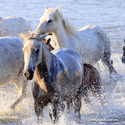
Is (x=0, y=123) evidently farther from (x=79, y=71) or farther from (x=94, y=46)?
(x=94, y=46)

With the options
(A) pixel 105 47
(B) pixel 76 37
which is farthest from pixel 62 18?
(A) pixel 105 47

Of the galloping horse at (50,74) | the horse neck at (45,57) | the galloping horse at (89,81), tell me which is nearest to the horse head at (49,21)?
the galloping horse at (89,81)

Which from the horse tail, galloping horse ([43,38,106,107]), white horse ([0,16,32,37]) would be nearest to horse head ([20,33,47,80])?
galloping horse ([43,38,106,107])

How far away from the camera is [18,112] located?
5434mm

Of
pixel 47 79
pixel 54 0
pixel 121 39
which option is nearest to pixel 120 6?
pixel 54 0

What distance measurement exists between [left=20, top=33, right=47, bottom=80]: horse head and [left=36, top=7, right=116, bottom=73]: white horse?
1818 mm

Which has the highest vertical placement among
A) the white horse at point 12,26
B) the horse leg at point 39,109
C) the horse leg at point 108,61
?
the white horse at point 12,26

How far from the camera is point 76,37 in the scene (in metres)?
6.32

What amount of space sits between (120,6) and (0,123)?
53.2 ft

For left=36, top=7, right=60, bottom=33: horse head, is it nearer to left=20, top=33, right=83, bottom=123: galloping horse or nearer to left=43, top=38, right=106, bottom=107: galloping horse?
left=43, top=38, right=106, bottom=107: galloping horse

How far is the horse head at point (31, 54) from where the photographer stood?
3.45 m

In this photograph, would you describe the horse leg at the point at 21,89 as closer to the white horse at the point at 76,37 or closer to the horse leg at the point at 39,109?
the white horse at the point at 76,37

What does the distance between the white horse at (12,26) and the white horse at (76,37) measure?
6.14ft

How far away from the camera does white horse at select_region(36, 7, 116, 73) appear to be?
5770 mm
